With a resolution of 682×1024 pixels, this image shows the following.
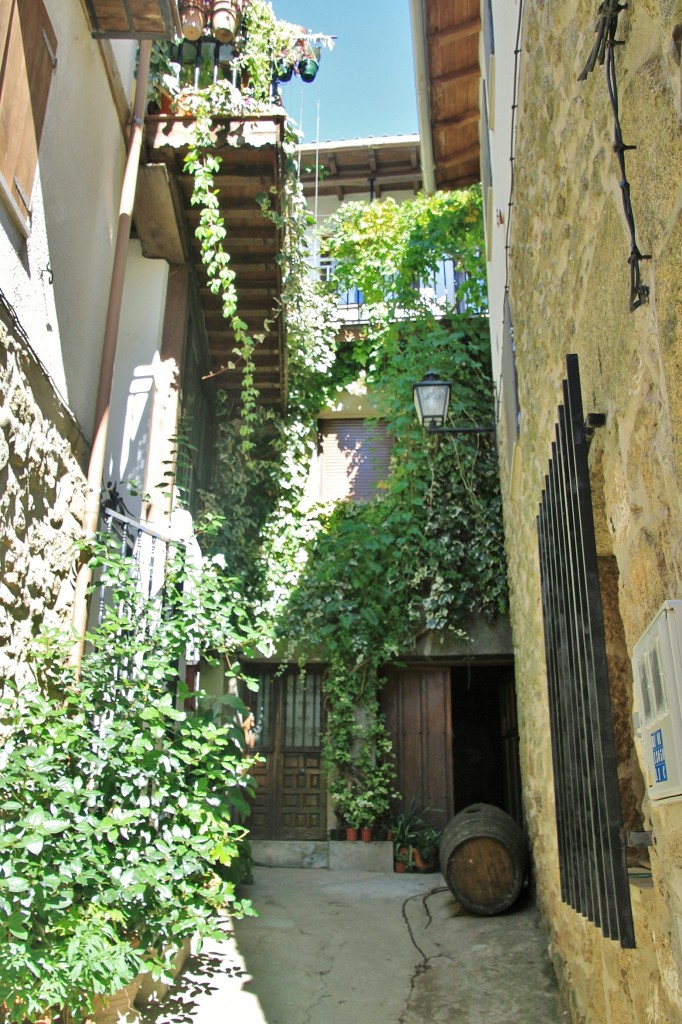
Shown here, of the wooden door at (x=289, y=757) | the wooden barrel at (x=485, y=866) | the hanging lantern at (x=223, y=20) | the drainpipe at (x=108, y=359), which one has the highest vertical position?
the hanging lantern at (x=223, y=20)

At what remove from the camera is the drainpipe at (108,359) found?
433cm

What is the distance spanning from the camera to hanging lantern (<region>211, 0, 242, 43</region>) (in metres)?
6.01

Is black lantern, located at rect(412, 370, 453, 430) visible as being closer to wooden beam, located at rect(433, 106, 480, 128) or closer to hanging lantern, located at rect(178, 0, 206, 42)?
hanging lantern, located at rect(178, 0, 206, 42)

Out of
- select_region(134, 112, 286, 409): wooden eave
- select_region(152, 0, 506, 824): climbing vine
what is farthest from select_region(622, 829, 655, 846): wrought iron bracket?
select_region(152, 0, 506, 824): climbing vine

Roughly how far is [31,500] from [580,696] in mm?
2561

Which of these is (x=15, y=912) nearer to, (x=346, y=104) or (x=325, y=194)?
(x=346, y=104)

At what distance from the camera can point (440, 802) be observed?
844cm

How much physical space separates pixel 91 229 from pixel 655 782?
4.29 m

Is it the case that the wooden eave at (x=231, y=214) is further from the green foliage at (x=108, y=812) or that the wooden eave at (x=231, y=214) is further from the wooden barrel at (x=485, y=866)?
the wooden barrel at (x=485, y=866)

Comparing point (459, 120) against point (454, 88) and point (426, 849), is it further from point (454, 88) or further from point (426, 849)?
point (426, 849)

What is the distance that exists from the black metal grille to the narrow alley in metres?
1.77

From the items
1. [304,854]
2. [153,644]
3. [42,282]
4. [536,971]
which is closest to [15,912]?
[153,644]

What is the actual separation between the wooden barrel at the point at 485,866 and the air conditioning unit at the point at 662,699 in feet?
14.0

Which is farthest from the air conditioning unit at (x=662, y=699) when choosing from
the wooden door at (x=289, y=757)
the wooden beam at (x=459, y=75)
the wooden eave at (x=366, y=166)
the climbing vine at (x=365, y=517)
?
the wooden eave at (x=366, y=166)
